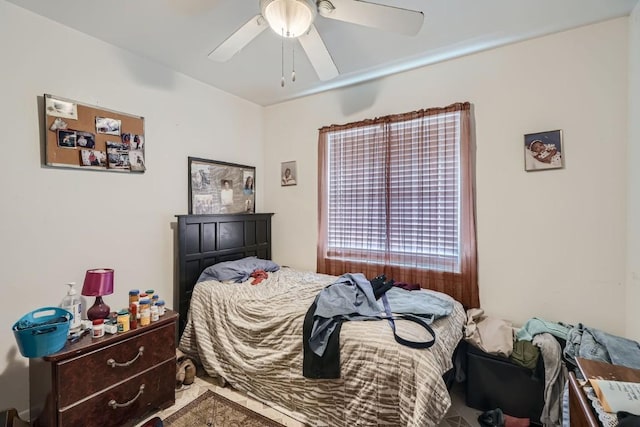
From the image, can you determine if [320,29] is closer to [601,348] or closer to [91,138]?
[91,138]

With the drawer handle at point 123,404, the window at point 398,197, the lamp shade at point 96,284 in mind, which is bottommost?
the drawer handle at point 123,404

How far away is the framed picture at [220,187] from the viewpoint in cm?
280

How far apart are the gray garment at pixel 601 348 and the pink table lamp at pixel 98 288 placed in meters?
2.83

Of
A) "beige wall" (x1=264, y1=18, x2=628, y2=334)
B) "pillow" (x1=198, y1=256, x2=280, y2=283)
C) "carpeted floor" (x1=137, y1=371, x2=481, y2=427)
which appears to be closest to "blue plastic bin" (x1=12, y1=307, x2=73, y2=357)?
"carpeted floor" (x1=137, y1=371, x2=481, y2=427)

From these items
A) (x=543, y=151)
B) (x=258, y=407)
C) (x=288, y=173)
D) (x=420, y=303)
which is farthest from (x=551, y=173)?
(x=258, y=407)

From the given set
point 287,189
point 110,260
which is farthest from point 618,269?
point 110,260

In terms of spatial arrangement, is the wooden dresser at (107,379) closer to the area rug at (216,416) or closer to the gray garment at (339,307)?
the area rug at (216,416)

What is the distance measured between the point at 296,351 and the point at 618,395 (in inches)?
59.1

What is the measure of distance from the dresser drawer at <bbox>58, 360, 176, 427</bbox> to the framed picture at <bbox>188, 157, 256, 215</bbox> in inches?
55.6

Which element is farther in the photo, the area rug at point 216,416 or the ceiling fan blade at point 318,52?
the area rug at point 216,416

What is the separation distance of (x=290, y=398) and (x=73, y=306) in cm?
146

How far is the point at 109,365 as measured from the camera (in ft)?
5.53

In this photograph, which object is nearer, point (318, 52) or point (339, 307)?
point (318, 52)

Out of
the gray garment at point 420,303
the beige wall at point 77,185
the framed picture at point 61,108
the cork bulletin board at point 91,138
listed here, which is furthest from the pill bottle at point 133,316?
the gray garment at point 420,303
